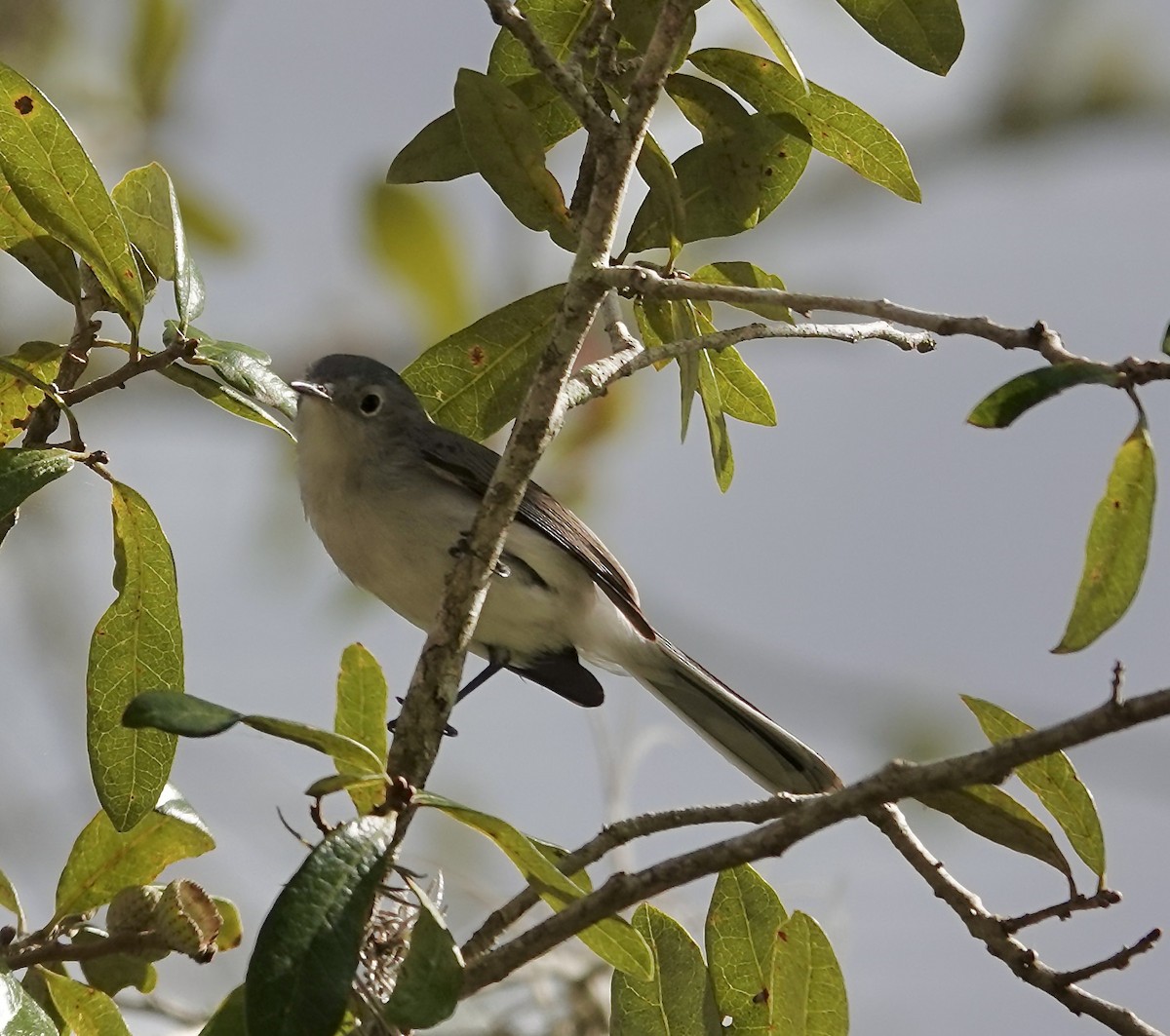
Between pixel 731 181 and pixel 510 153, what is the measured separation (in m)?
0.38

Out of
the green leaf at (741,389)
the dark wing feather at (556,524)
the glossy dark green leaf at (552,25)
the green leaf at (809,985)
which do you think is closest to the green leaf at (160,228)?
the glossy dark green leaf at (552,25)

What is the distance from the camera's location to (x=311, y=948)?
1505 mm

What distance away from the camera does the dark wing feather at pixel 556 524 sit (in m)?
3.93

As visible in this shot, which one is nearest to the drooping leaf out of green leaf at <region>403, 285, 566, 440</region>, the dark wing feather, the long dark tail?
green leaf at <region>403, 285, 566, 440</region>

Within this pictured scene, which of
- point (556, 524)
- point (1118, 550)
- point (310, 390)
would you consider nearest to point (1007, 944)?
point (1118, 550)

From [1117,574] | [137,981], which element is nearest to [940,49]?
[1117,574]

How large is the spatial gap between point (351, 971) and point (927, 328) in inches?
39.4

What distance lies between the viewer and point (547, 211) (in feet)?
7.57

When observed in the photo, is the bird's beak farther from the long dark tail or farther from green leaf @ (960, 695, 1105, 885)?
green leaf @ (960, 695, 1105, 885)

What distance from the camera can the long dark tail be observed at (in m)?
3.38

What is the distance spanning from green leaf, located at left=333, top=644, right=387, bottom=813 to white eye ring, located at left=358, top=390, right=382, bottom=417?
174cm

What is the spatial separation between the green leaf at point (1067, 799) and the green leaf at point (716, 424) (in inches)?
28.3

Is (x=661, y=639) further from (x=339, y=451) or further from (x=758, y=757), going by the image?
(x=339, y=451)

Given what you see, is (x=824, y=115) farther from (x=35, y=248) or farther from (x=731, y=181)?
(x=35, y=248)
